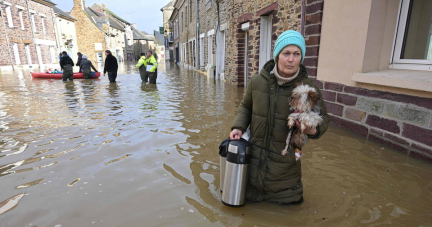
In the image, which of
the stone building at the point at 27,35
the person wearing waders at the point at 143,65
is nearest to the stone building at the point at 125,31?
the stone building at the point at 27,35

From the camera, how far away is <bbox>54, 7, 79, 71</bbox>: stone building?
101ft

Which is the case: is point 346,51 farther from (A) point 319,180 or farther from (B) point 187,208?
(B) point 187,208

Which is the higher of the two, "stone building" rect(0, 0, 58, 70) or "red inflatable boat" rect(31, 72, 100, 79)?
"stone building" rect(0, 0, 58, 70)

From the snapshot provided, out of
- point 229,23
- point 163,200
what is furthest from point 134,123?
point 229,23

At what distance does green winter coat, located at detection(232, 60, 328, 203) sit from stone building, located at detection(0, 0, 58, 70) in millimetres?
26931

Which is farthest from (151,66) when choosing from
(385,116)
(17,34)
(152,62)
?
(17,34)

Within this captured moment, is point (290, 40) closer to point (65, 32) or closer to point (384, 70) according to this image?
point (384, 70)

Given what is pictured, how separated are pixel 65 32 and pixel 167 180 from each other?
37313 millimetres

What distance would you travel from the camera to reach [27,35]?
81.6 feet

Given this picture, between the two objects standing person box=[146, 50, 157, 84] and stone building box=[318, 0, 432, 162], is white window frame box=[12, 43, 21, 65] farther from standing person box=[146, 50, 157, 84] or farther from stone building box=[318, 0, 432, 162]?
Result: stone building box=[318, 0, 432, 162]

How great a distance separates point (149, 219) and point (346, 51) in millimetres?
4014

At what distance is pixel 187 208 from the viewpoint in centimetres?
233

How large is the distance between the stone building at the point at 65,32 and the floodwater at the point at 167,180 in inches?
1250

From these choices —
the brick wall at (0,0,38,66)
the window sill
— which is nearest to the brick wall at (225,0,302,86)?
the window sill
